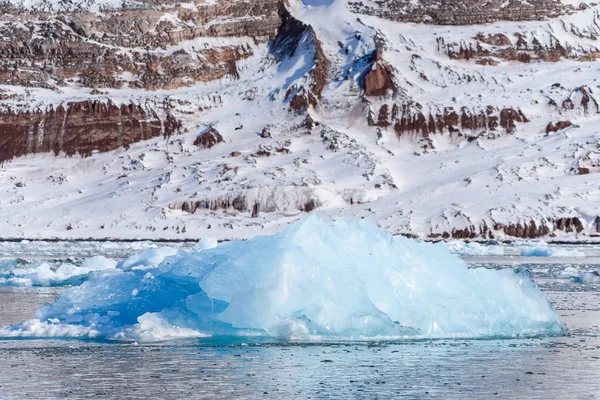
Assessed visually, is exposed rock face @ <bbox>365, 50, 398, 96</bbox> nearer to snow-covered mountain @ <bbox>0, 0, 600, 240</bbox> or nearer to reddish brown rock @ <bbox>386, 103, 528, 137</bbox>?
snow-covered mountain @ <bbox>0, 0, 600, 240</bbox>

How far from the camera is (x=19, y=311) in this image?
21438mm

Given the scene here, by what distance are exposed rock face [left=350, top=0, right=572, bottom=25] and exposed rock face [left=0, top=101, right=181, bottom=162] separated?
3346 centimetres

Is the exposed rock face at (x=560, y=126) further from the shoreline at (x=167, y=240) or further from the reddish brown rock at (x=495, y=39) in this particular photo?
the shoreline at (x=167, y=240)

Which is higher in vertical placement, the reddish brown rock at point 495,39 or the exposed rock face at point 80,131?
the reddish brown rock at point 495,39

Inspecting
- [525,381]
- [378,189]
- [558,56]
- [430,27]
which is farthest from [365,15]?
[525,381]

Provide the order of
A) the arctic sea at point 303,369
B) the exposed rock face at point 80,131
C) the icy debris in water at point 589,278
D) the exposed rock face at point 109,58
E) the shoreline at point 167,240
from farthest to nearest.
Result: 1. the exposed rock face at point 109,58
2. the exposed rock face at point 80,131
3. the shoreline at point 167,240
4. the icy debris in water at point 589,278
5. the arctic sea at point 303,369

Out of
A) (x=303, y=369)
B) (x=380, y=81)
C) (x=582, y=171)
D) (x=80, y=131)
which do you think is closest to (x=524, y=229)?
(x=582, y=171)

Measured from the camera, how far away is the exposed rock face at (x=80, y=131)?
109625 mm

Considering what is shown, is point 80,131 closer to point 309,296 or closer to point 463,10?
point 463,10

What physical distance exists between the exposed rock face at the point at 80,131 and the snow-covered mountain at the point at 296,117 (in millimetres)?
198

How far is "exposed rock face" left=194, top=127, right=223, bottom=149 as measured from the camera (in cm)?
10675

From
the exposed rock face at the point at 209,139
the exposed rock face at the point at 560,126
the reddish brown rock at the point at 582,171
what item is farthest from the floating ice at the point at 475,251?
the exposed rock face at the point at 209,139

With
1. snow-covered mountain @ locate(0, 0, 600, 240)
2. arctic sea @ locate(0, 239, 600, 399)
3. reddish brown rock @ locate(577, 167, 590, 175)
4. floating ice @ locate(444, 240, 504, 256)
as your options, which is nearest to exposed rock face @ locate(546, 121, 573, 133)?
snow-covered mountain @ locate(0, 0, 600, 240)

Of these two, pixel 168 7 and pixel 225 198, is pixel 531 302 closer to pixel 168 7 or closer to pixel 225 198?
pixel 225 198
